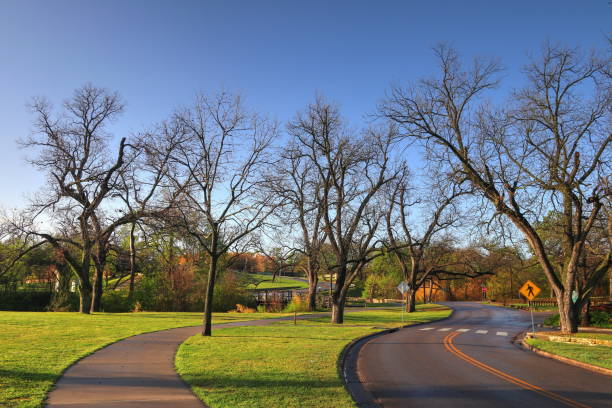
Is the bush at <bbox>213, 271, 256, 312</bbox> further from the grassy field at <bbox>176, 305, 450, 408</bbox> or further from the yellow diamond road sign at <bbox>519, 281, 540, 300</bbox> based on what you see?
the yellow diamond road sign at <bbox>519, 281, 540, 300</bbox>

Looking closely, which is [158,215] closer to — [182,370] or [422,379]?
[182,370]

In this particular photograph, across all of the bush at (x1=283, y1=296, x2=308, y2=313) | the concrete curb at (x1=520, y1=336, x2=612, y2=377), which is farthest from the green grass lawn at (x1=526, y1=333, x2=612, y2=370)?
the bush at (x1=283, y1=296, x2=308, y2=313)

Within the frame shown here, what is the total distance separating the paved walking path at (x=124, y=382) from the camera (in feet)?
24.0

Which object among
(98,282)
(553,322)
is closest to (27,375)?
(98,282)

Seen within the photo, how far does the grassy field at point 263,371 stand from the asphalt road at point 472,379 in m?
1.03

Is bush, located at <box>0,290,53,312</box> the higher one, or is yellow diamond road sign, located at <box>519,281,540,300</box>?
yellow diamond road sign, located at <box>519,281,540,300</box>

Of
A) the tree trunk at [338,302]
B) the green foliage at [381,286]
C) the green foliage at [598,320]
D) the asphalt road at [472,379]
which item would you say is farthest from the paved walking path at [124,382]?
the green foliage at [381,286]

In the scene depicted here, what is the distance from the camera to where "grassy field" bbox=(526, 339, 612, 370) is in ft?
43.3

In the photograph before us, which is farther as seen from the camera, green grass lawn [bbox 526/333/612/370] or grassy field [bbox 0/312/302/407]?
green grass lawn [bbox 526/333/612/370]

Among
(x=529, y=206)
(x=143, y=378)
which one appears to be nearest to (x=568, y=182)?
(x=529, y=206)

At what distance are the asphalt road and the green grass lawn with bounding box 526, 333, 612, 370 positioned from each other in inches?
26.5

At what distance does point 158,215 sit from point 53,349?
34.4 ft

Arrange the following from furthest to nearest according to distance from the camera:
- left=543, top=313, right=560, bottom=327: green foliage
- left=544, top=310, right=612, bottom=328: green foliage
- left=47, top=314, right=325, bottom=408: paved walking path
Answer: left=543, top=313, right=560, bottom=327: green foliage
left=544, top=310, right=612, bottom=328: green foliage
left=47, top=314, right=325, bottom=408: paved walking path

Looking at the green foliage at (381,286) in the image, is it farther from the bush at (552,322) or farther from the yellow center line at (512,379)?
the yellow center line at (512,379)
